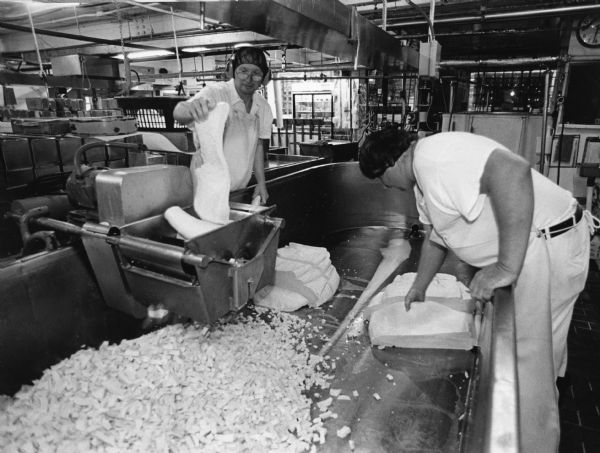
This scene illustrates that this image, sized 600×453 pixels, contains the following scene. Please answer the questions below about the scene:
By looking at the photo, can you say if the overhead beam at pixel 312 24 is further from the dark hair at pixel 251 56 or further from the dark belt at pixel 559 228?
the dark belt at pixel 559 228

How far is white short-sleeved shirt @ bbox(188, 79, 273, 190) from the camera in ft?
7.36

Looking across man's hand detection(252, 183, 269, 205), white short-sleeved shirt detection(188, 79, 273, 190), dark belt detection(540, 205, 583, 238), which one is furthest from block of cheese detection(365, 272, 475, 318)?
white short-sleeved shirt detection(188, 79, 273, 190)

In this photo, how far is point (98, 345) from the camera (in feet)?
5.47

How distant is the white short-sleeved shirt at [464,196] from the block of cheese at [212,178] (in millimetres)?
719

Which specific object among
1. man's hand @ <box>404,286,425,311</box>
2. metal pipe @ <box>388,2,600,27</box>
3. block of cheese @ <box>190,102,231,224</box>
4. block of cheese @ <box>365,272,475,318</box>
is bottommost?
block of cheese @ <box>365,272,475,318</box>

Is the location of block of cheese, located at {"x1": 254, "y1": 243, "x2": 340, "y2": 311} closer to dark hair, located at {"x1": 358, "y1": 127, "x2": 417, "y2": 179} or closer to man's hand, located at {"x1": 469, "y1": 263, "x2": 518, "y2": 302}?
dark hair, located at {"x1": 358, "y1": 127, "x2": 417, "y2": 179}

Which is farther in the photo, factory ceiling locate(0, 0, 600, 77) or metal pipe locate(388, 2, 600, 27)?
metal pipe locate(388, 2, 600, 27)

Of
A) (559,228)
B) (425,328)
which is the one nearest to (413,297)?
(425,328)

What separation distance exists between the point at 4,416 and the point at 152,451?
0.50 m

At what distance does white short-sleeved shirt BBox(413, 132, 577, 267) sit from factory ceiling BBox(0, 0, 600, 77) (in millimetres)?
877

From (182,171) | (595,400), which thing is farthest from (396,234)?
(182,171)

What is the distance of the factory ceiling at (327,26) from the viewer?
5.63ft

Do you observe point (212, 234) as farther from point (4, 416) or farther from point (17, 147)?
point (17, 147)

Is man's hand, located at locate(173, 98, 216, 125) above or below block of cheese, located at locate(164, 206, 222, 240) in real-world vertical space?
above
